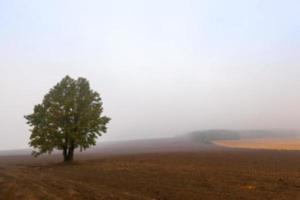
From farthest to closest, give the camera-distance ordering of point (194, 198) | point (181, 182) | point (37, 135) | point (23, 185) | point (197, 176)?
point (37, 135)
point (197, 176)
point (181, 182)
point (23, 185)
point (194, 198)

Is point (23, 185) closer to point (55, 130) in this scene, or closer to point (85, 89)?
point (55, 130)

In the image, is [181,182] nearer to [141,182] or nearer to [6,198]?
[141,182]

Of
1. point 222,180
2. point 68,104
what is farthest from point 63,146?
point 222,180

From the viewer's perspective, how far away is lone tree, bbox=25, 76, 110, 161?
184ft

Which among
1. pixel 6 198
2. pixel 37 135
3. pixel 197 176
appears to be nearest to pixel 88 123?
pixel 37 135

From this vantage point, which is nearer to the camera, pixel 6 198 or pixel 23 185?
pixel 6 198

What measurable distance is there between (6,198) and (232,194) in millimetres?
15478

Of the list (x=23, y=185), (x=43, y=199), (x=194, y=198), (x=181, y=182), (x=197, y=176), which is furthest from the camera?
(x=197, y=176)

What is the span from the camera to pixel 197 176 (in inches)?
1296

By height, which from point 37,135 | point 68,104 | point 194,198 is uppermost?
point 68,104

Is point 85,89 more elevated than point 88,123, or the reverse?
point 85,89

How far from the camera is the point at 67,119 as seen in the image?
190 ft

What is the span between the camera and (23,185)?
26.7m

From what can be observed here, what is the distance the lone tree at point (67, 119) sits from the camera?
55938mm
